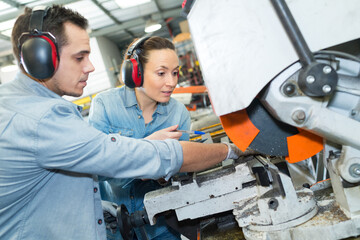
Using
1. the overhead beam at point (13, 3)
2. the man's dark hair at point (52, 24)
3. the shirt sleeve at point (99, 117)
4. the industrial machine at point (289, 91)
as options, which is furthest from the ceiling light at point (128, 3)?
the industrial machine at point (289, 91)

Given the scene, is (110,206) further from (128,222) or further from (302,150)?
(302,150)

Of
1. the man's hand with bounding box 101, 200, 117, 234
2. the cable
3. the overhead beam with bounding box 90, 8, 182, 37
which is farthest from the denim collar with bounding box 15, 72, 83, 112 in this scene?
the overhead beam with bounding box 90, 8, 182, 37

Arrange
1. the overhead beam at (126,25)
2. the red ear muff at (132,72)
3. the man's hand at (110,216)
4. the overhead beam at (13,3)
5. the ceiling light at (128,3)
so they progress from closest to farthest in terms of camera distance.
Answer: the man's hand at (110,216) → the red ear muff at (132,72) → the overhead beam at (13,3) → the ceiling light at (128,3) → the overhead beam at (126,25)

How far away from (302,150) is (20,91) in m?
Answer: 0.99

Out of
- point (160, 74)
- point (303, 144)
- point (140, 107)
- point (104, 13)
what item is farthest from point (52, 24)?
point (104, 13)

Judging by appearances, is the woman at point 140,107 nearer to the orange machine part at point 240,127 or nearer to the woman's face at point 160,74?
the woman's face at point 160,74

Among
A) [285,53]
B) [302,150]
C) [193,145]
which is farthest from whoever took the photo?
[193,145]

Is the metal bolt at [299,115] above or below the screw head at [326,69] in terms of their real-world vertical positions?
below

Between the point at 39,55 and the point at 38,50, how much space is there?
0.05ft

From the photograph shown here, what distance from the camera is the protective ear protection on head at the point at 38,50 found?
95 cm

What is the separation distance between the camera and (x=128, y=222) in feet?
3.82

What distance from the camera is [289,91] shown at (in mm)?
779

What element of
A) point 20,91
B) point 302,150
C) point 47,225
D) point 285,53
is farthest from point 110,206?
point 285,53

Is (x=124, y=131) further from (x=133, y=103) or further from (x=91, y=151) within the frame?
(x=91, y=151)
